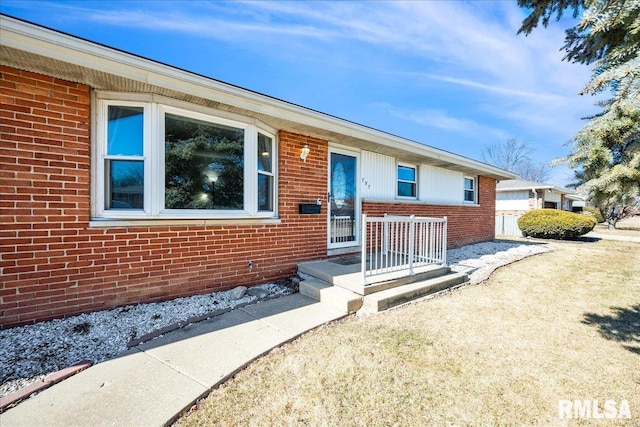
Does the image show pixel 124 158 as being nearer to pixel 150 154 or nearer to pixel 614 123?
pixel 150 154

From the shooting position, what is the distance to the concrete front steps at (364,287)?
4070 mm

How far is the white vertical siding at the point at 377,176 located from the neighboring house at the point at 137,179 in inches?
44.2

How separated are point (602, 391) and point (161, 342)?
13.5 ft

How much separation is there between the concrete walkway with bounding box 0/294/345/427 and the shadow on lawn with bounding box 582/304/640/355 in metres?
3.45

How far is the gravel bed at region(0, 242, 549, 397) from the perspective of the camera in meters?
2.50

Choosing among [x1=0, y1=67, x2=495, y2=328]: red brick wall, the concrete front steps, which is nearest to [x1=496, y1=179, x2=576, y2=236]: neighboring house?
the concrete front steps

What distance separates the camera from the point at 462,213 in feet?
32.5

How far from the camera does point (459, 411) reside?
217cm

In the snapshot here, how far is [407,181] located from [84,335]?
7.51 meters

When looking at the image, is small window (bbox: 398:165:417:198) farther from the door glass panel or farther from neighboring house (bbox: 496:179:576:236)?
neighboring house (bbox: 496:179:576:236)

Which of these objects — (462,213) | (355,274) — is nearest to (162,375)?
(355,274)

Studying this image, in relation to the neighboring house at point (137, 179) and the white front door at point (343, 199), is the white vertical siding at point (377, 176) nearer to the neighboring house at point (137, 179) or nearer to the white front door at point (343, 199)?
the white front door at point (343, 199)

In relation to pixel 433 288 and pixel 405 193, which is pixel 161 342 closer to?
pixel 433 288

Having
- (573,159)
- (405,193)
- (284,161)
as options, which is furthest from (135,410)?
(405,193)
